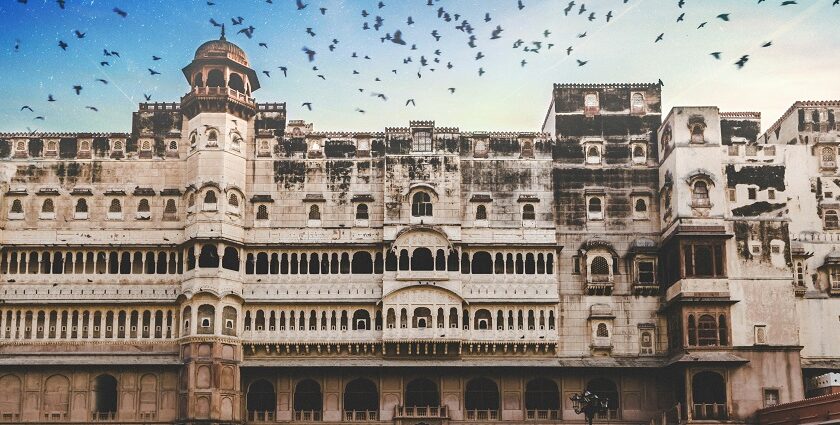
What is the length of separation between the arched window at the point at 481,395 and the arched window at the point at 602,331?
4.82 m

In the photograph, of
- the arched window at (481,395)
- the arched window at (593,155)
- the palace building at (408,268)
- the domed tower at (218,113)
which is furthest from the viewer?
the arched window at (593,155)

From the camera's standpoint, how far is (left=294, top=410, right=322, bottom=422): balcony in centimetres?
4544

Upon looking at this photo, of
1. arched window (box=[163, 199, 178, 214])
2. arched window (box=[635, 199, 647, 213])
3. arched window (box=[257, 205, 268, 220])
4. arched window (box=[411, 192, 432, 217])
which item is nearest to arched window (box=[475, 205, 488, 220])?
arched window (box=[411, 192, 432, 217])

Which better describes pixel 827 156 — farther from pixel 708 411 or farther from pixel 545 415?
pixel 545 415

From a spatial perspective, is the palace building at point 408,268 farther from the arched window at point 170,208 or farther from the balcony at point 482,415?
the arched window at point 170,208

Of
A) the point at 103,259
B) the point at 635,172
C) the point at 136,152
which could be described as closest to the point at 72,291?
the point at 103,259

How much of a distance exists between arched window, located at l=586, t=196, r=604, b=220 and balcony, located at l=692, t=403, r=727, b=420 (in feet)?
29.9

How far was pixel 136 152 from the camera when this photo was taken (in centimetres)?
4853

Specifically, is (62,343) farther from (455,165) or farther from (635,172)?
(635,172)

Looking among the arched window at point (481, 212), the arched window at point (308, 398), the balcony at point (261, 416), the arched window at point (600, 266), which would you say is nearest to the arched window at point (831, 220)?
the arched window at point (600, 266)

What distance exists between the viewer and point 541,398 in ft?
151

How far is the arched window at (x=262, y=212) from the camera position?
47.7 meters

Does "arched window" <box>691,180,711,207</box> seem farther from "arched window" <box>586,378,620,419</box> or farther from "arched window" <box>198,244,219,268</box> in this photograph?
"arched window" <box>198,244,219,268</box>

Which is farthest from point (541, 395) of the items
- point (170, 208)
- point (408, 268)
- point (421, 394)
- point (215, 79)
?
point (215, 79)
